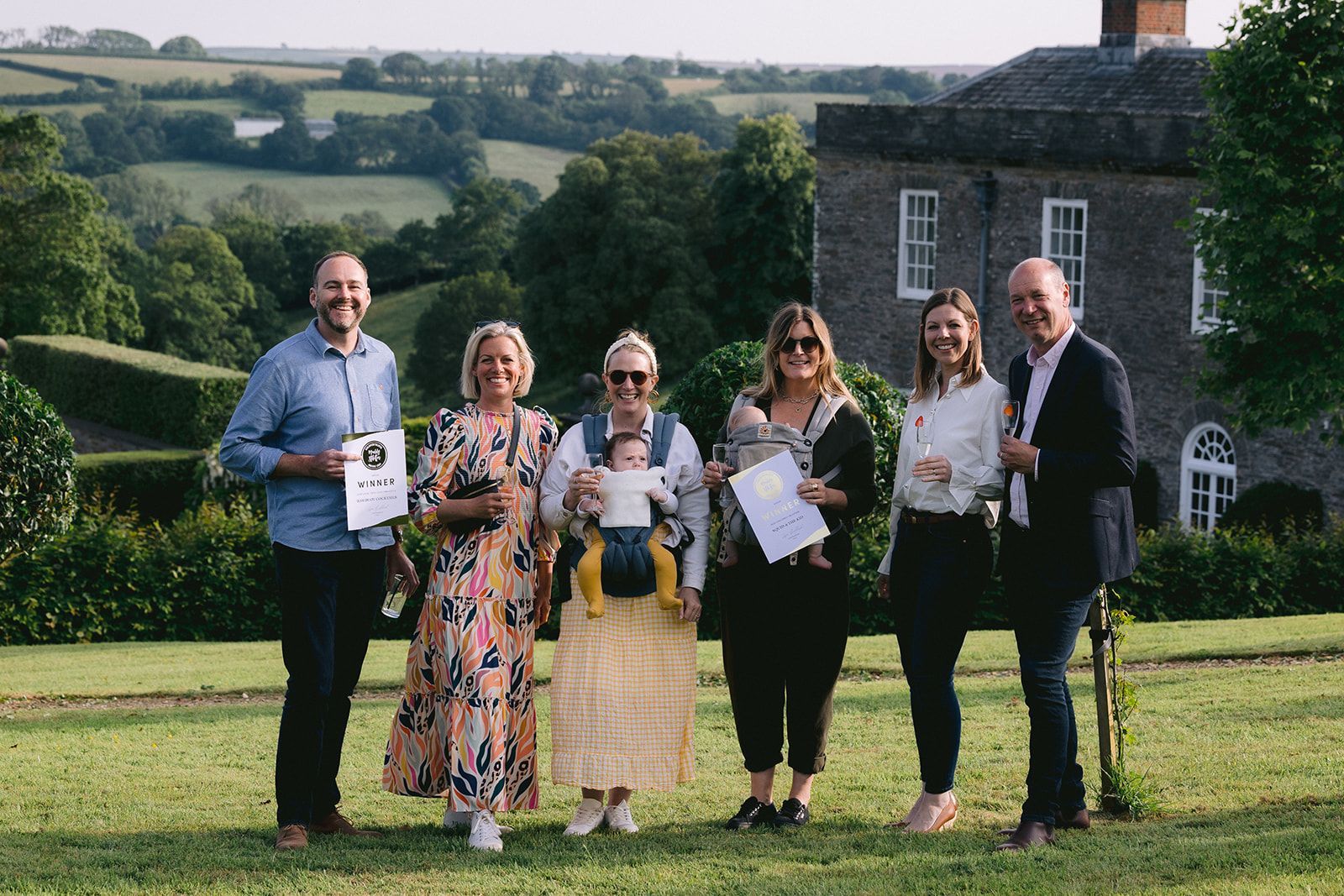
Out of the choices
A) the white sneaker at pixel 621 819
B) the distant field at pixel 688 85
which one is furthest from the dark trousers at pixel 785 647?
the distant field at pixel 688 85

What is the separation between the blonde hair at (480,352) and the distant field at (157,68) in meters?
138

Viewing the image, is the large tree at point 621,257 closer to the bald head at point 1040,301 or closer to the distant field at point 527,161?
the bald head at point 1040,301

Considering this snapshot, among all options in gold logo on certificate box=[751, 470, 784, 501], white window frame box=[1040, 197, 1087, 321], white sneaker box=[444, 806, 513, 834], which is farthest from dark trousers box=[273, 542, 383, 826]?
white window frame box=[1040, 197, 1087, 321]

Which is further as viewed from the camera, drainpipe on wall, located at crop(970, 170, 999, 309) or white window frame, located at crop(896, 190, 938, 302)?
white window frame, located at crop(896, 190, 938, 302)

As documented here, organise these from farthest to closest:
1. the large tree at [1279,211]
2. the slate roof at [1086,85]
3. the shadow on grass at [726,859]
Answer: the slate roof at [1086,85], the large tree at [1279,211], the shadow on grass at [726,859]

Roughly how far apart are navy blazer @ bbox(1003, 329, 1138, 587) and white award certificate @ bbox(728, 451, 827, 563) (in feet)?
2.98

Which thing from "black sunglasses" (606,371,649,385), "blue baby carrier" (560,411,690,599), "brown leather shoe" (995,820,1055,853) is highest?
"black sunglasses" (606,371,649,385)

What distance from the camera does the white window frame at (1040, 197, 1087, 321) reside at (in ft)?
86.7

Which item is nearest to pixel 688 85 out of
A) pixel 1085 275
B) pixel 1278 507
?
pixel 1085 275

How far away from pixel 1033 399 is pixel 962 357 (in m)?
0.35

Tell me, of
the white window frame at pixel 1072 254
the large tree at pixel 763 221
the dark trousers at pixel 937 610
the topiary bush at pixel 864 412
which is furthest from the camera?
the large tree at pixel 763 221

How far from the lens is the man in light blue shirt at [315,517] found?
6.46 meters

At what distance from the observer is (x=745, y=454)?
6.62 metres

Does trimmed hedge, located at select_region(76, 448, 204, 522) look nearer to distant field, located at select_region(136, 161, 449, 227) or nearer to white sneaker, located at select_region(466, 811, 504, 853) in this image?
white sneaker, located at select_region(466, 811, 504, 853)
